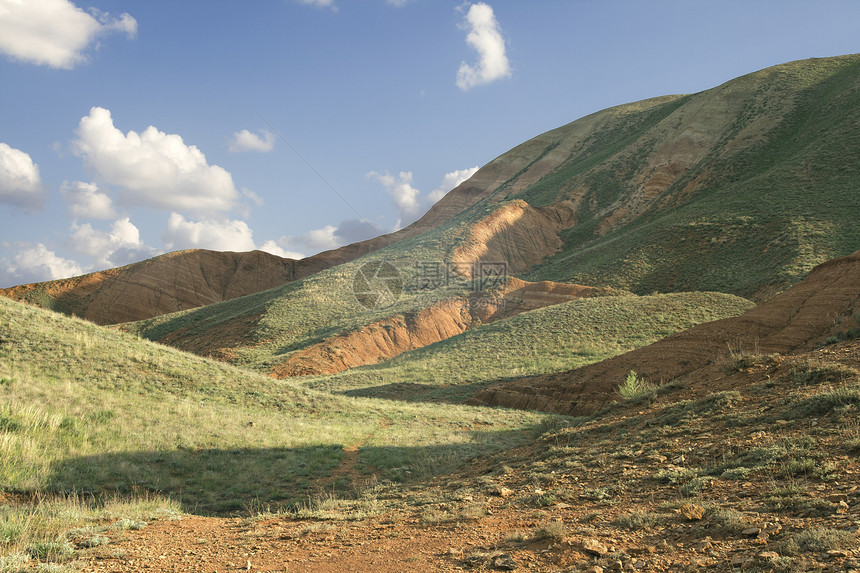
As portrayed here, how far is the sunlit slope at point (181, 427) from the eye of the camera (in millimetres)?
8867

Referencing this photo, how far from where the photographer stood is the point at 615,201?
2459 inches

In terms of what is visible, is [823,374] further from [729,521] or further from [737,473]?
[729,521]

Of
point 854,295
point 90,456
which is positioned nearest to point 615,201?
point 854,295

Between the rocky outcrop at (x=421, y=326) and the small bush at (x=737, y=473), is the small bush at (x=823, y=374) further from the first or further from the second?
the rocky outcrop at (x=421, y=326)

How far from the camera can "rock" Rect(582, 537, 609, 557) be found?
4543 mm

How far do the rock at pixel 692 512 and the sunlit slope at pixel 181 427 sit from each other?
643 centimetres

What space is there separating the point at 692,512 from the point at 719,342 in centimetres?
1581

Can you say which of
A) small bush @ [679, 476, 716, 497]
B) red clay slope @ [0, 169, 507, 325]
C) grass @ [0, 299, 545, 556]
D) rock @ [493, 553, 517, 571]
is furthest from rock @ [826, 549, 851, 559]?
red clay slope @ [0, 169, 507, 325]

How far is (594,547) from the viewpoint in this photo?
4602mm

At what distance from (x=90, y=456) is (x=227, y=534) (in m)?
4.87

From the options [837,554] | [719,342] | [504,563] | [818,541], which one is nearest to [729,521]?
[818,541]

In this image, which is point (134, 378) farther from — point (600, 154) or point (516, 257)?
point (600, 154)

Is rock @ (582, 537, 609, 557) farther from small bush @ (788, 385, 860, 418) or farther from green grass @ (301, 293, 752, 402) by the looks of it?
green grass @ (301, 293, 752, 402)

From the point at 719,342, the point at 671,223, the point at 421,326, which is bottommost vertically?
the point at 719,342
